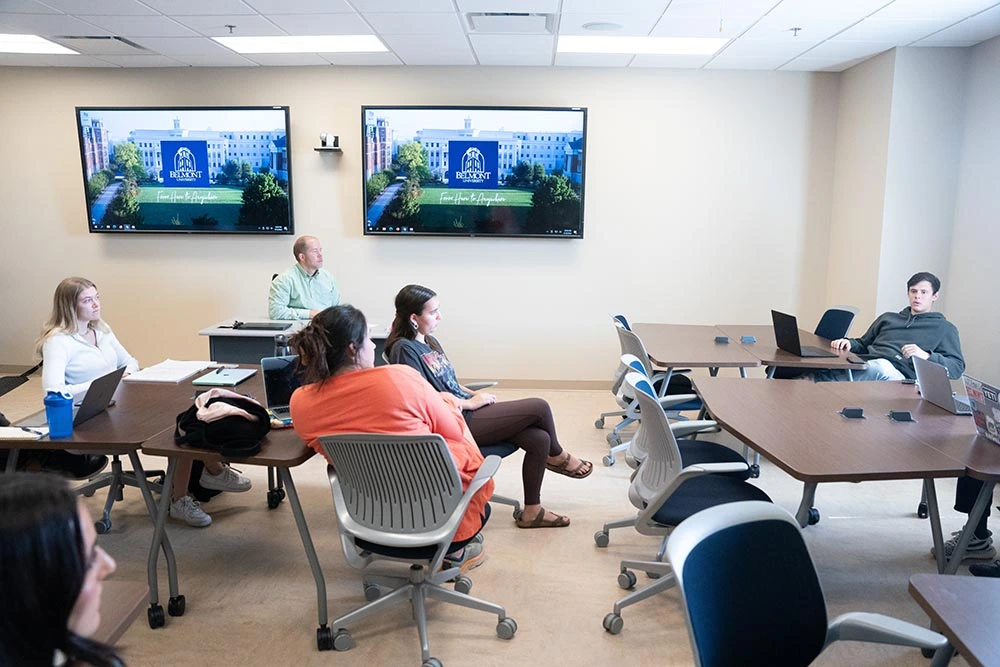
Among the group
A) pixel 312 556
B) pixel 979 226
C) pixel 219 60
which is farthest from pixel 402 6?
pixel 979 226

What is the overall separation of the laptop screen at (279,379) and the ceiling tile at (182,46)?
3.28 m

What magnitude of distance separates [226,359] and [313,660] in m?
2.85

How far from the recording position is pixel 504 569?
3061mm

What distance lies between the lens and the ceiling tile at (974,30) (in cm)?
433

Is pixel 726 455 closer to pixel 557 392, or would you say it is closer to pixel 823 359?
pixel 823 359

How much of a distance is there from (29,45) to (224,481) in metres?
4.06

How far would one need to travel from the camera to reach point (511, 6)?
4285mm

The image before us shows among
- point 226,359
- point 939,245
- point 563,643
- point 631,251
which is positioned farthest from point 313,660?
point 939,245

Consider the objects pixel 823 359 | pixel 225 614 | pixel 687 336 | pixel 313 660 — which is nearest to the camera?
pixel 313 660

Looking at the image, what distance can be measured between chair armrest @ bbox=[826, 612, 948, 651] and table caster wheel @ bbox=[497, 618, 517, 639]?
1.25 metres

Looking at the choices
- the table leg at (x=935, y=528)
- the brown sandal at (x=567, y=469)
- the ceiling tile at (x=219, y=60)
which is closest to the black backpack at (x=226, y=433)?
the brown sandal at (x=567, y=469)

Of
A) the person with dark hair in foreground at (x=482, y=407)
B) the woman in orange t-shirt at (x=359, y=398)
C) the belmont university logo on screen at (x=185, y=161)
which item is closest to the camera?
the woman in orange t-shirt at (x=359, y=398)

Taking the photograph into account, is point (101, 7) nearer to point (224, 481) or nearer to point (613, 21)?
point (224, 481)

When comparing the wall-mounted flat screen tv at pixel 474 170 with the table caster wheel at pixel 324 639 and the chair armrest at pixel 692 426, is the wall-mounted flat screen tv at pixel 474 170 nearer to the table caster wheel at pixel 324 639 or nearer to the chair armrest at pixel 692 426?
the chair armrest at pixel 692 426
